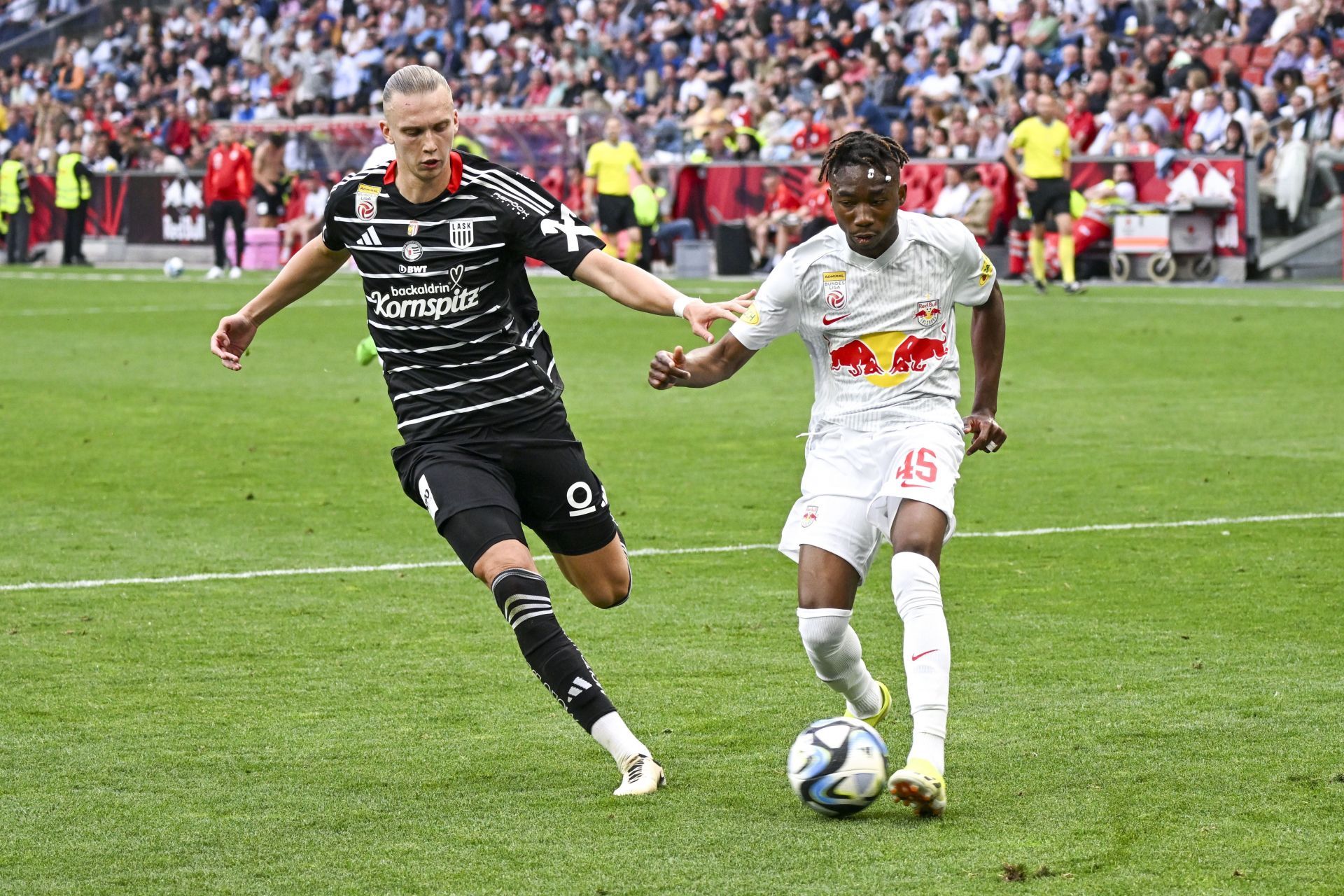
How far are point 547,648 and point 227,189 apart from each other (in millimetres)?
27809

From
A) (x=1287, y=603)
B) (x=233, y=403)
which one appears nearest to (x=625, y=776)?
(x=1287, y=603)

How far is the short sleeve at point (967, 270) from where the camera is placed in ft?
18.4

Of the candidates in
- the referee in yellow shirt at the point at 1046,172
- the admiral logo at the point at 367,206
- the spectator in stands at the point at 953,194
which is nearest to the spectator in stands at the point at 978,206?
the spectator in stands at the point at 953,194

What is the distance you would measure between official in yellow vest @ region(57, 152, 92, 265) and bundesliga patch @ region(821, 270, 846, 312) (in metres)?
31.5

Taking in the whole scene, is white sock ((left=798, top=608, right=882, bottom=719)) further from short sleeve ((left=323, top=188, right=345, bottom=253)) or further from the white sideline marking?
the white sideline marking

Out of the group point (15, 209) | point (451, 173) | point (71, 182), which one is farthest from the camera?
point (15, 209)

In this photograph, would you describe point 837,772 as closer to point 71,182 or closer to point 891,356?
point 891,356

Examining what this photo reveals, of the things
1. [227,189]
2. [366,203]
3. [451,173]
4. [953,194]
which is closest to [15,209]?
[227,189]

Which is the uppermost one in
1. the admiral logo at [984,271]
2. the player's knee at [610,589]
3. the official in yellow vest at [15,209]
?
the admiral logo at [984,271]

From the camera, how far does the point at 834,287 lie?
18.2ft

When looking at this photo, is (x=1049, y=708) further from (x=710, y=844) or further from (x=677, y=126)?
(x=677, y=126)

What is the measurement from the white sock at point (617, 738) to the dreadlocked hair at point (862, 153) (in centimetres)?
160

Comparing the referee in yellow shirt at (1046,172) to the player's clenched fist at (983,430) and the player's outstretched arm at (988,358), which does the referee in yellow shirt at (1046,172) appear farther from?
the player's clenched fist at (983,430)

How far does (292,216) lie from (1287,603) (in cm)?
2916
